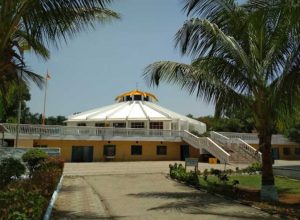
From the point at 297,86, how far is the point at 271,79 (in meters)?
1.08

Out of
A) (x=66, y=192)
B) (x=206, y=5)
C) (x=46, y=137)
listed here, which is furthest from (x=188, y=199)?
(x=46, y=137)

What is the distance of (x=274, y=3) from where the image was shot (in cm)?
727

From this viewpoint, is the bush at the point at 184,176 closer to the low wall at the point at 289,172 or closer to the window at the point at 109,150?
the low wall at the point at 289,172

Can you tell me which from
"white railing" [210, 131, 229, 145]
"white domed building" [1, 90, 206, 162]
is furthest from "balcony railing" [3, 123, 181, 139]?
"white railing" [210, 131, 229, 145]

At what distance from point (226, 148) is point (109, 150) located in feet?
35.5

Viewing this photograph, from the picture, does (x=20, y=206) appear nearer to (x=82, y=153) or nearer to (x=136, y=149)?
(x=82, y=153)

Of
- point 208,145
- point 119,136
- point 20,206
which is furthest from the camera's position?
point 119,136

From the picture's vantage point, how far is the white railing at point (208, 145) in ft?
107

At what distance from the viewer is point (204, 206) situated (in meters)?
11.0

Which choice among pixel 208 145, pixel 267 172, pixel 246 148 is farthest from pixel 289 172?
pixel 246 148

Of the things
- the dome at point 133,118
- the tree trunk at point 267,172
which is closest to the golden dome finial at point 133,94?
the dome at point 133,118

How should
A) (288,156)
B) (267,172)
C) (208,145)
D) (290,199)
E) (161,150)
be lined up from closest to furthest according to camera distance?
(267,172) → (290,199) → (208,145) → (161,150) → (288,156)

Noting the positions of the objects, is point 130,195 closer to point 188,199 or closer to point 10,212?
point 188,199

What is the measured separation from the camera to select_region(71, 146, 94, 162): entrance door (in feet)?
115
